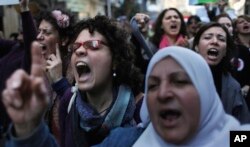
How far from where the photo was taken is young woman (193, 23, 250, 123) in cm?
367

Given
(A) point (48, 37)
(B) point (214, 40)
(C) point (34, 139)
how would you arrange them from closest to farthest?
(C) point (34, 139) → (A) point (48, 37) → (B) point (214, 40)

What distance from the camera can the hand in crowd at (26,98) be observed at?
5.11 feet

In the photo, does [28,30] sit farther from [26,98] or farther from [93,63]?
[26,98]

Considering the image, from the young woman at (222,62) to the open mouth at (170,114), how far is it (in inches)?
64.5

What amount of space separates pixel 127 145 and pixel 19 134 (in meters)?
0.65

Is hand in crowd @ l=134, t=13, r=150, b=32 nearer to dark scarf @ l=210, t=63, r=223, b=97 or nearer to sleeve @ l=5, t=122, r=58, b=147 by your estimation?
dark scarf @ l=210, t=63, r=223, b=97

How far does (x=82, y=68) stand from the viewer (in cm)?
298

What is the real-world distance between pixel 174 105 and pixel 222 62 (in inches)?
84.2

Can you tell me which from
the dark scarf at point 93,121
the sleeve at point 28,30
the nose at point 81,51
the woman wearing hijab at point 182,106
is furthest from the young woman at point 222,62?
the woman wearing hijab at point 182,106

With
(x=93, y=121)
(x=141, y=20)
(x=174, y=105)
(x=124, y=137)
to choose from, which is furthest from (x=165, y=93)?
(x=141, y=20)

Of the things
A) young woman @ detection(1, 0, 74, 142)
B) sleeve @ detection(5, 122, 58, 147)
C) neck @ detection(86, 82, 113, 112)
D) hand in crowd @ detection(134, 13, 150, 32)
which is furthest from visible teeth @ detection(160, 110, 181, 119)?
Result: hand in crowd @ detection(134, 13, 150, 32)

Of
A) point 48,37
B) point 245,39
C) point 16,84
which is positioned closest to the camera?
point 16,84

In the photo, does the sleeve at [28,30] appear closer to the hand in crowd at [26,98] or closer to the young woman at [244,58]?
the hand in crowd at [26,98]

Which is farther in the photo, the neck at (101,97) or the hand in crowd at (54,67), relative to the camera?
the hand in crowd at (54,67)
